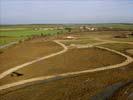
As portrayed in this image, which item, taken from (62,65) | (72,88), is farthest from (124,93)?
(62,65)

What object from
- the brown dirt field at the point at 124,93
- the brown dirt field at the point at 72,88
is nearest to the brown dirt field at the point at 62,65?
the brown dirt field at the point at 72,88

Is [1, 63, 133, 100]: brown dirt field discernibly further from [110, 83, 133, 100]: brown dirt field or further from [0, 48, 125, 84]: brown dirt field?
[0, 48, 125, 84]: brown dirt field

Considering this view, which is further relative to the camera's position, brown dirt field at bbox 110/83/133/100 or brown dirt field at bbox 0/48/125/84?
brown dirt field at bbox 0/48/125/84

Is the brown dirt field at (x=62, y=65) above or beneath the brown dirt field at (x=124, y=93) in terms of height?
beneath

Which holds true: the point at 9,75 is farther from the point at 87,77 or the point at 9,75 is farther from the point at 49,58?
the point at 49,58

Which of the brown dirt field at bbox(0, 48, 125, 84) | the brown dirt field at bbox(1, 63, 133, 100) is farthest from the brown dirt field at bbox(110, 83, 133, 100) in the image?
the brown dirt field at bbox(0, 48, 125, 84)

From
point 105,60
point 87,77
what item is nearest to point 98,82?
point 87,77

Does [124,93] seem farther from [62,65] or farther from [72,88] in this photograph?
[62,65]

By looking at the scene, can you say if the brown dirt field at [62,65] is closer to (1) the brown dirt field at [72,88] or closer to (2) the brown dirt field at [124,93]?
(1) the brown dirt field at [72,88]

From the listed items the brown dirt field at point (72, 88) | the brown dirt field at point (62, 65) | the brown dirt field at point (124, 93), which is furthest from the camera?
the brown dirt field at point (62, 65)
